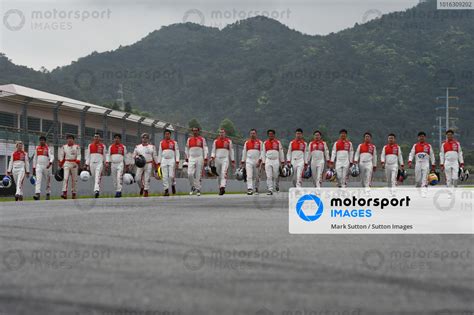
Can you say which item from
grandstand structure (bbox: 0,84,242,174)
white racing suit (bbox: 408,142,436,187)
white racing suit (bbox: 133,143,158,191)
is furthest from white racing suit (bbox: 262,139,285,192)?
grandstand structure (bbox: 0,84,242,174)

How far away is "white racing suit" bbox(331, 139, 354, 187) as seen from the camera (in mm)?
17406

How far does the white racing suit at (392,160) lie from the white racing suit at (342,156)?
0.85 m

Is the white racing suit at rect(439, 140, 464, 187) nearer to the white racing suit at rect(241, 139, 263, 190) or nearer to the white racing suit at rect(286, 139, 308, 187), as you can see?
the white racing suit at rect(286, 139, 308, 187)

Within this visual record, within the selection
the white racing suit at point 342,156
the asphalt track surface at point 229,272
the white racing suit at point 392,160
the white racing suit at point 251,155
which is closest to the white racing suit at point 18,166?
the white racing suit at point 251,155

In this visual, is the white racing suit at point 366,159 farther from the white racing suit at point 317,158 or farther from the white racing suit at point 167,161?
the white racing suit at point 167,161

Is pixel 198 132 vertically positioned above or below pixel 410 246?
above

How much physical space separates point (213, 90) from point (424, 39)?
1507 inches

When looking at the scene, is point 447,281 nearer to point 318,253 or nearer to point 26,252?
point 318,253

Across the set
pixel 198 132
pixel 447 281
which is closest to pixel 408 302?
pixel 447 281

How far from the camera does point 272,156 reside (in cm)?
1745

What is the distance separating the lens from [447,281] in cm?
386

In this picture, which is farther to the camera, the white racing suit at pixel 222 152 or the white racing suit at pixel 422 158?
the white racing suit at pixel 222 152

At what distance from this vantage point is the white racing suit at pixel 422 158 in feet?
56.5

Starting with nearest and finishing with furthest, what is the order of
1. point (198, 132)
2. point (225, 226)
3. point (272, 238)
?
point (272, 238) < point (225, 226) < point (198, 132)
